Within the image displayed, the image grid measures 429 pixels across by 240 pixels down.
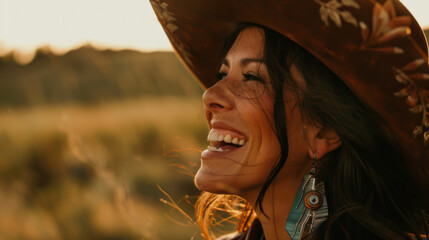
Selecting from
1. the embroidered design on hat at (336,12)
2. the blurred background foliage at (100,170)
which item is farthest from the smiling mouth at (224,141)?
the embroidered design on hat at (336,12)

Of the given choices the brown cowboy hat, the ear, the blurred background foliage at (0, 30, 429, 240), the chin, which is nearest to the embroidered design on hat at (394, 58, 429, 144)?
the brown cowboy hat

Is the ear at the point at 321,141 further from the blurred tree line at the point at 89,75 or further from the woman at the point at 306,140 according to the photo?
the blurred tree line at the point at 89,75

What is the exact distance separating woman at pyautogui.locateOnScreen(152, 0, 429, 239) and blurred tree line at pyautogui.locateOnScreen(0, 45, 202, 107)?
18.3 metres

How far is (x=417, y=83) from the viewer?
1623 millimetres

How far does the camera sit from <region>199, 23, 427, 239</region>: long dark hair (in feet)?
5.96


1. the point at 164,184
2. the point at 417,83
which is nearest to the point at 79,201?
the point at 164,184

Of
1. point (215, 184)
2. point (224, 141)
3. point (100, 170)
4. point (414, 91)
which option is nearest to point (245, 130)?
point (224, 141)

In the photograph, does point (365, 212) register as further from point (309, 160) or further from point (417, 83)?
point (417, 83)

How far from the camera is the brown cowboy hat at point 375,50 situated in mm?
1572

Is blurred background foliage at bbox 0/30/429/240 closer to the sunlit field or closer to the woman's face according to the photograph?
the sunlit field

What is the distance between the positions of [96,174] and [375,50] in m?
8.33

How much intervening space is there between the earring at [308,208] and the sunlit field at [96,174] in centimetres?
232

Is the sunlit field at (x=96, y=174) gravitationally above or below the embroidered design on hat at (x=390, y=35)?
below

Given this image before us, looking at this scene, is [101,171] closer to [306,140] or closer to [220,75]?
[220,75]
